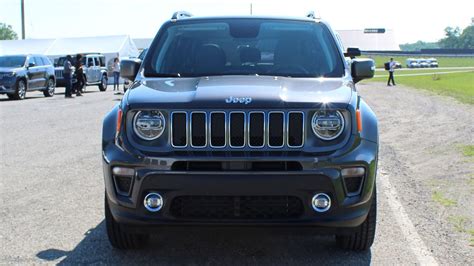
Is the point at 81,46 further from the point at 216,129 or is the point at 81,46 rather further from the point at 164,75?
the point at 216,129

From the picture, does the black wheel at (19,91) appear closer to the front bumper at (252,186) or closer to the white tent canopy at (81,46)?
the white tent canopy at (81,46)

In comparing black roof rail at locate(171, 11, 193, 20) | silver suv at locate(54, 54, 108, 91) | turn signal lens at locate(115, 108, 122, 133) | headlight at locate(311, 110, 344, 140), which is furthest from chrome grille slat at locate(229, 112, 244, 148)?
silver suv at locate(54, 54, 108, 91)

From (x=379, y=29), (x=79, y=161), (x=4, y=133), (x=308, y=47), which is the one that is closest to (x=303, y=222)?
(x=308, y=47)

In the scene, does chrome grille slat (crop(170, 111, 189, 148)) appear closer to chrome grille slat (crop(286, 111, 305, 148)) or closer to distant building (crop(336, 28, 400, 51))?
chrome grille slat (crop(286, 111, 305, 148))

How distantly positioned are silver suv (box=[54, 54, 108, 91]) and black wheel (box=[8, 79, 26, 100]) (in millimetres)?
6457

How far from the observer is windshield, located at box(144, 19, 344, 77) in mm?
5301

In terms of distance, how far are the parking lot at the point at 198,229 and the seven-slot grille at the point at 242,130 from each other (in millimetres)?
593

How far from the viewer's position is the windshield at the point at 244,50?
530 cm

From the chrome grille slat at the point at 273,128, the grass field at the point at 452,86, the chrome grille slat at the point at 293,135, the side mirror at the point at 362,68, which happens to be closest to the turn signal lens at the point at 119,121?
the chrome grille slat at the point at 273,128

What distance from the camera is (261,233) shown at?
13.8 feet

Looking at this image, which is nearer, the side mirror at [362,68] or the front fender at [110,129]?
the front fender at [110,129]

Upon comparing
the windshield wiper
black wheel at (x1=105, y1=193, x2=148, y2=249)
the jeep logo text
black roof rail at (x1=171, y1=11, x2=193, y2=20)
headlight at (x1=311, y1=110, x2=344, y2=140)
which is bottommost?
black wheel at (x1=105, y1=193, x2=148, y2=249)

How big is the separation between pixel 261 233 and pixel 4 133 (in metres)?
9.91

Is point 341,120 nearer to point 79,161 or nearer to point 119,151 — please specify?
point 119,151
